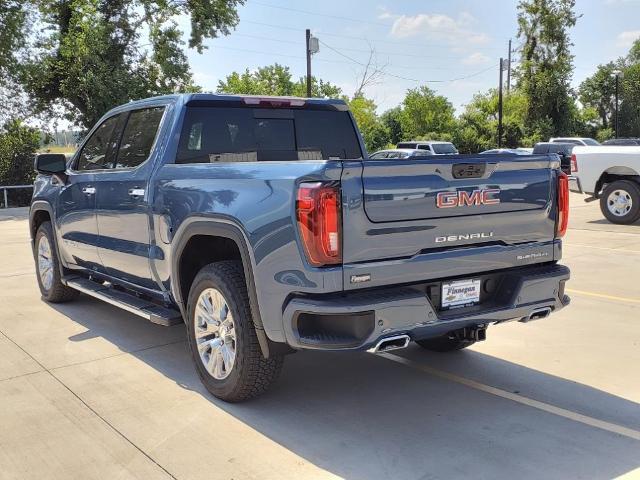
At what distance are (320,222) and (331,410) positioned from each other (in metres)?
1.37

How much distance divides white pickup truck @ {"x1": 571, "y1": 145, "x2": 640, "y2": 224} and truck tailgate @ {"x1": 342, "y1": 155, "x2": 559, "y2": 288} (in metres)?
9.62

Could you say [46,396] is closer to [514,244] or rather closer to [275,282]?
[275,282]

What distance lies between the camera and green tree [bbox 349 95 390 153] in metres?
43.0

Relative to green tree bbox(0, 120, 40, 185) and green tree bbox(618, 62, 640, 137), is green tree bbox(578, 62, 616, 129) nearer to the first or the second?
green tree bbox(618, 62, 640, 137)

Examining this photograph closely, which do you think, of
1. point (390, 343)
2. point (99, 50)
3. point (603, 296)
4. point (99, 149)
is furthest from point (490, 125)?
point (390, 343)

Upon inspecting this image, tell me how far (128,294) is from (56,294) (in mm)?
1740

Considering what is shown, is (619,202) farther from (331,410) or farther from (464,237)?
(331,410)

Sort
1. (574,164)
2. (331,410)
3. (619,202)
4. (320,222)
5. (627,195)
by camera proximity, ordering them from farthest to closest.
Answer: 1. (574,164)
2. (619,202)
3. (627,195)
4. (331,410)
5. (320,222)

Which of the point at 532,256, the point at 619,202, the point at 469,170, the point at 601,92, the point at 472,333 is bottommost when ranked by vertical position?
the point at 619,202

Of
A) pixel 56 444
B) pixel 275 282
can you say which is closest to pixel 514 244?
pixel 275 282

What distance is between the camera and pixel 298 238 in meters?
3.33

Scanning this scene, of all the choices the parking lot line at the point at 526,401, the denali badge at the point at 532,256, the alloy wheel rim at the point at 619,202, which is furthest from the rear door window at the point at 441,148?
the denali badge at the point at 532,256

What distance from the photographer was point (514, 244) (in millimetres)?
3967

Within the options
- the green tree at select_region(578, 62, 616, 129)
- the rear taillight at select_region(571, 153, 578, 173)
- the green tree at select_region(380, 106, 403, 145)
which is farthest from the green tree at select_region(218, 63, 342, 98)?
the rear taillight at select_region(571, 153, 578, 173)
